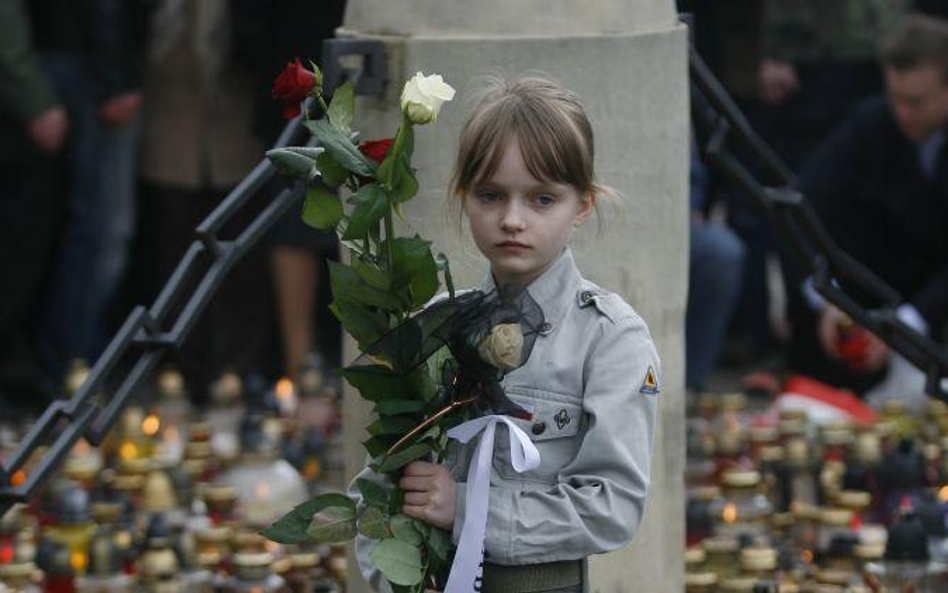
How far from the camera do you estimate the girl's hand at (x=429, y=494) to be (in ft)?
12.9

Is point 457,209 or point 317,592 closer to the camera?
point 457,209

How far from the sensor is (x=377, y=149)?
392 cm

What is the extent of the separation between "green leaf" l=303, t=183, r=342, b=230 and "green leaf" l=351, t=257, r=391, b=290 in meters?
0.08

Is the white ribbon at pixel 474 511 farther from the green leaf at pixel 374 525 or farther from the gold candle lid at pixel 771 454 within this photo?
the gold candle lid at pixel 771 454

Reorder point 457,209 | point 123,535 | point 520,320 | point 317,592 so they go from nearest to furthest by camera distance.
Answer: point 520,320 < point 457,209 < point 317,592 < point 123,535

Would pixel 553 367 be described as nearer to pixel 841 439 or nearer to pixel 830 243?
pixel 830 243

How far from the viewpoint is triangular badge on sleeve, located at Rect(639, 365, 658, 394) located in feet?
13.0

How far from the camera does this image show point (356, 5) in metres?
4.98

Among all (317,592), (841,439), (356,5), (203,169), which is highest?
(203,169)

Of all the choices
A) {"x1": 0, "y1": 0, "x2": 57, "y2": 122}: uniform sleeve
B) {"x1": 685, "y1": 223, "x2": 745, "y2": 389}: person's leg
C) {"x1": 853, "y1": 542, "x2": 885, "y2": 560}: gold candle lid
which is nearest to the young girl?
{"x1": 853, "y1": 542, "x2": 885, "y2": 560}: gold candle lid

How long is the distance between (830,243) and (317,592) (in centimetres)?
125

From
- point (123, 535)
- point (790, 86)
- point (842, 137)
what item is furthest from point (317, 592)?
point (790, 86)

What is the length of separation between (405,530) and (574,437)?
0.28m

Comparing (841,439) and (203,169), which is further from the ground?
(203,169)
